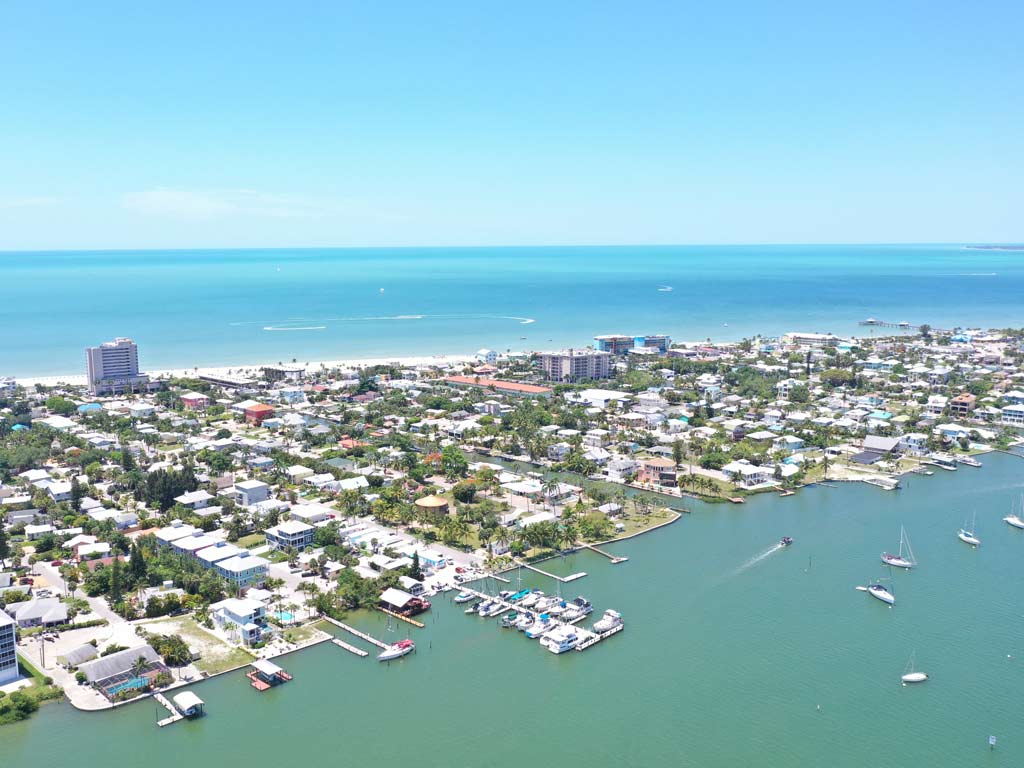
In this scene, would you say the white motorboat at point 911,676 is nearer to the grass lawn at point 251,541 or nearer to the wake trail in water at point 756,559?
the wake trail in water at point 756,559

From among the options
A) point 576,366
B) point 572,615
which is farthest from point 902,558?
point 576,366

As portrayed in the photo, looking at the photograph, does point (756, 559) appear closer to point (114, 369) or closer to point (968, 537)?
point (968, 537)

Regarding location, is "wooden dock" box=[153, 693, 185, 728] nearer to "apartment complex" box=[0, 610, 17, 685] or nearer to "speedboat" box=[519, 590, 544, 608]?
"apartment complex" box=[0, 610, 17, 685]

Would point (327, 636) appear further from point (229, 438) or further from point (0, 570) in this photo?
point (229, 438)

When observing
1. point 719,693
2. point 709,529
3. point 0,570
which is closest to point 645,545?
point 709,529

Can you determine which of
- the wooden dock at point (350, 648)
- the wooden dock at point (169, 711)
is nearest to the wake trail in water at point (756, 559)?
the wooden dock at point (350, 648)

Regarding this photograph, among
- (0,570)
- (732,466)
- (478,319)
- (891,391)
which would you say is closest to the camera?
(0,570)
